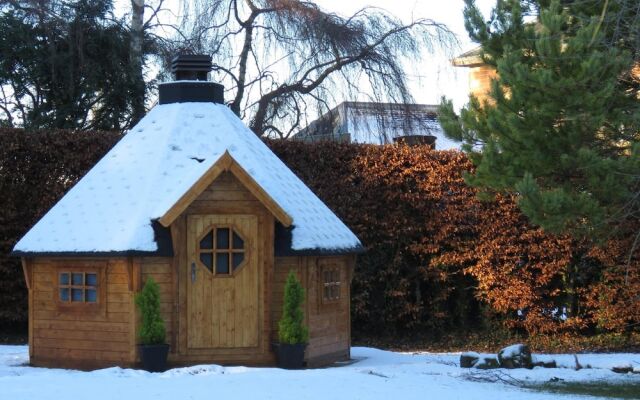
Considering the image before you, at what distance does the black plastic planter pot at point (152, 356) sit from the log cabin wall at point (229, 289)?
1.06 feet

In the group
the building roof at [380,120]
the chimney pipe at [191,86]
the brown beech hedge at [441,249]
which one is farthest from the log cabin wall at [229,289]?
the building roof at [380,120]

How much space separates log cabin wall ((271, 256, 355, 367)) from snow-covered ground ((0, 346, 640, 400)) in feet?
1.44

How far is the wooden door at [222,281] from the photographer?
38.3 feet

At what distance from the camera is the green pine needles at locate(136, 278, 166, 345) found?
1125 cm

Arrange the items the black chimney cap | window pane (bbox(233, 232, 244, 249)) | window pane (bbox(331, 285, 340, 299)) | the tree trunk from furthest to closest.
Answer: the tree trunk, the black chimney cap, window pane (bbox(331, 285, 340, 299)), window pane (bbox(233, 232, 244, 249))

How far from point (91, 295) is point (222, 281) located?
1596 mm

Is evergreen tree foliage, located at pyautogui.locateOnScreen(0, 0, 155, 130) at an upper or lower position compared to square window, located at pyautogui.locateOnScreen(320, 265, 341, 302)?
upper

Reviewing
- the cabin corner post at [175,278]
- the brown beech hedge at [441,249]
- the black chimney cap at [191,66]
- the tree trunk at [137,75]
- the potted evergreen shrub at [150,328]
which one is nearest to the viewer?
the potted evergreen shrub at [150,328]

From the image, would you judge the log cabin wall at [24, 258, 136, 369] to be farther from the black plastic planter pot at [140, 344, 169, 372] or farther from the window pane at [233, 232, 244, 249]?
the window pane at [233, 232, 244, 249]

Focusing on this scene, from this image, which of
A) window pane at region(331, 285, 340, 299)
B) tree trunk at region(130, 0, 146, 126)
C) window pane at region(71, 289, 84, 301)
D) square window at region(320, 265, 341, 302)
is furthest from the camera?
tree trunk at region(130, 0, 146, 126)

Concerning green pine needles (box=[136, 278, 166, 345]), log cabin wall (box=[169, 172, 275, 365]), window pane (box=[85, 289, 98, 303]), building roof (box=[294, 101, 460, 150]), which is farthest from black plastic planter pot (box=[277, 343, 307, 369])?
building roof (box=[294, 101, 460, 150])

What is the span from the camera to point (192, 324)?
11.7m

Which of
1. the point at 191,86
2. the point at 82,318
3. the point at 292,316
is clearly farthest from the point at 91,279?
the point at 191,86

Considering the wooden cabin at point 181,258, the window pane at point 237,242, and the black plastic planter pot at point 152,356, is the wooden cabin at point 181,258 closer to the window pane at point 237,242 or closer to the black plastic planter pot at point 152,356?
the window pane at point 237,242
